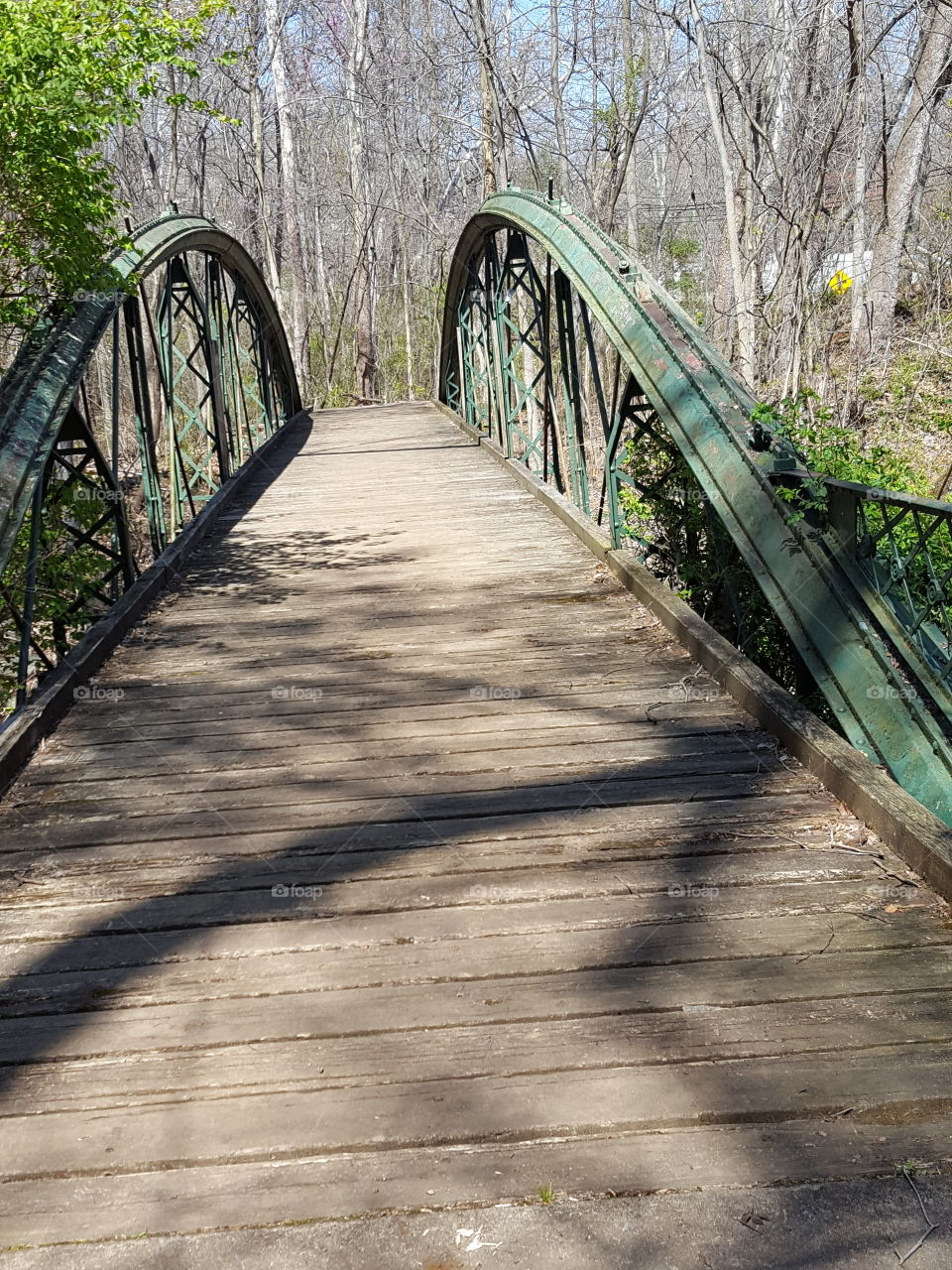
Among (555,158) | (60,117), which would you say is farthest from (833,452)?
(555,158)

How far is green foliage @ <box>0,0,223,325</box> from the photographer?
4793mm

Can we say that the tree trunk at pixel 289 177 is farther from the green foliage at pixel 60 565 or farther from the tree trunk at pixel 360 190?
the green foliage at pixel 60 565

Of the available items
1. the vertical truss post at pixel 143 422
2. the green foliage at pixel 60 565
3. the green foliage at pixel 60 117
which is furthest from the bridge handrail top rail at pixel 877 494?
the vertical truss post at pixel 143 422

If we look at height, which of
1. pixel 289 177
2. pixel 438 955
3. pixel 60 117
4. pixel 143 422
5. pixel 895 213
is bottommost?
pixel 438 955

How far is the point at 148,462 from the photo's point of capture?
7363 mm

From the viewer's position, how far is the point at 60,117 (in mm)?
4965

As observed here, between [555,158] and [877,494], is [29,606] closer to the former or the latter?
[877,494]

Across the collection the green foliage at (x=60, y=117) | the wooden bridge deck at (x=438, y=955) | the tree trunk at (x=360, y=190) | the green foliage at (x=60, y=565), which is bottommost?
the wooden bridge deck at (x=438, y=955)

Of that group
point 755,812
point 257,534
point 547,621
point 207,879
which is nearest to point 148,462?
point 257,534

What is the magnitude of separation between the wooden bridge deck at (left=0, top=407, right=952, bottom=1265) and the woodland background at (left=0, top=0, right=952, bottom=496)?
2475 millimetres

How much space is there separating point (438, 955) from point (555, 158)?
23957 millimetres

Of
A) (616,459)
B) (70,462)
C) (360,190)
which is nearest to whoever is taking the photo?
(616,459)

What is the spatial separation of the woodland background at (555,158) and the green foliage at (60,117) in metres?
0.02

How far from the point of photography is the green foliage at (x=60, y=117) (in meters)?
4.79
